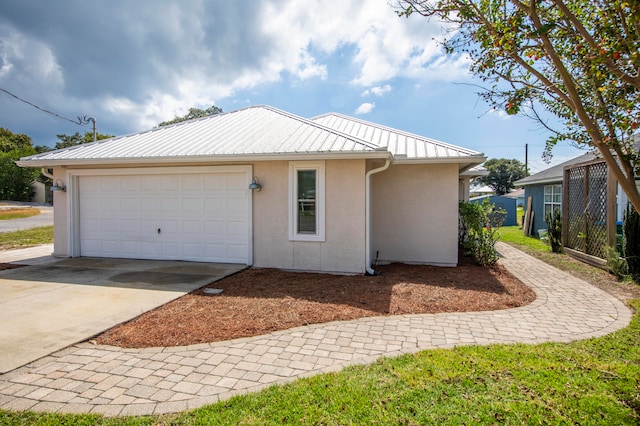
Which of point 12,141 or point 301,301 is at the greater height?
point 12,141

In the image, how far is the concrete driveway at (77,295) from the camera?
415 cm

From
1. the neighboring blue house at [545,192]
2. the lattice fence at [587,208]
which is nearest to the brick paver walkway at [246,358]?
the lattice fence at [587,208]

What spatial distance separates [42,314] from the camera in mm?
4992

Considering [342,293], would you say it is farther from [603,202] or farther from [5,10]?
[5,10]

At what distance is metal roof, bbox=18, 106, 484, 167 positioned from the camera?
7.57 metres

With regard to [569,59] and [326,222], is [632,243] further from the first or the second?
[326,222]

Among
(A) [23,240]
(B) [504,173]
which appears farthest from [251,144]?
(B) [504,173]

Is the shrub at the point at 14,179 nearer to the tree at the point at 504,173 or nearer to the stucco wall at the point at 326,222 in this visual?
the stucco wall at the point at 326,222

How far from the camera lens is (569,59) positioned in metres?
4.05

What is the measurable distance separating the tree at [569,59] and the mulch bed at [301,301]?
Result: 3.17 m

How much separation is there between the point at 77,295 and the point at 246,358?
13.8 feet

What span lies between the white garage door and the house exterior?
29 millimetres

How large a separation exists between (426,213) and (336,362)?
6344 millimetres

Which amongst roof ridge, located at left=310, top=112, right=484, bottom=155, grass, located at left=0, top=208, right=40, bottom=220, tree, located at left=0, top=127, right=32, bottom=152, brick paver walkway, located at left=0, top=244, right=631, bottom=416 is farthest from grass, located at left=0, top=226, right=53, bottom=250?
tree, located at left=0, top=127, right=32, bottom=152
